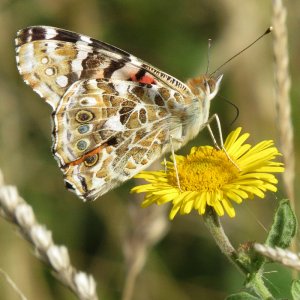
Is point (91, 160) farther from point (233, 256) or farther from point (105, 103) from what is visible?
point (233, 256)

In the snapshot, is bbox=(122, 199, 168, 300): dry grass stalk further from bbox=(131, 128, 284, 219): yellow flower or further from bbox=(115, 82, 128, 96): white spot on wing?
bbox=(115, 82, 128, 96): white spot on wing

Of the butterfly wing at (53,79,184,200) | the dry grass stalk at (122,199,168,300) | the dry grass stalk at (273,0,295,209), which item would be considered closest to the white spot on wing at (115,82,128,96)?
the butterfly wing at (53,79,184,200)

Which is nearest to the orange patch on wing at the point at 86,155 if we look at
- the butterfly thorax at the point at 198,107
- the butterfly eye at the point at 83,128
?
the butterfly eye at the point at 83,128

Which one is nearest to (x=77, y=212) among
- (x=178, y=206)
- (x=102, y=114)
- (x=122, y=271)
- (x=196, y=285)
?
(x=122, y=271)

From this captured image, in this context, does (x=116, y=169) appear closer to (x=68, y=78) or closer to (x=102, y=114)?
(x=102, y=114)

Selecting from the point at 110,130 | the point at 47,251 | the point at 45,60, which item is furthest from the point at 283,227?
the point at 45,60
